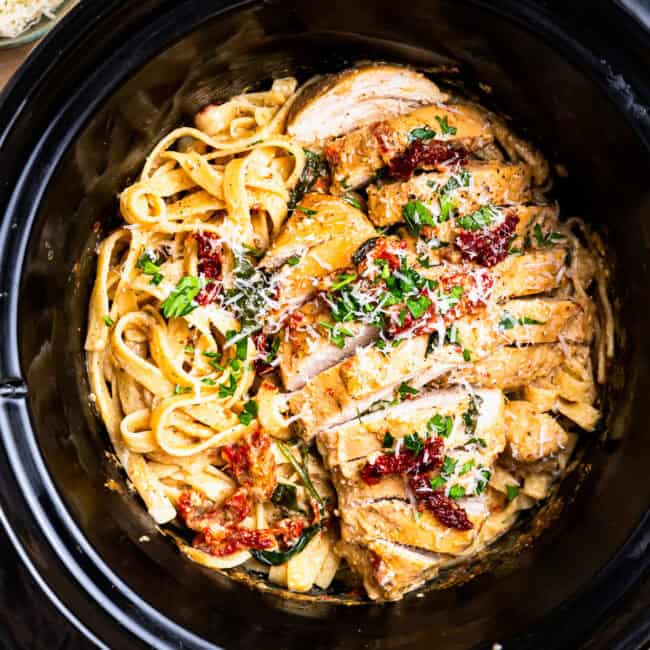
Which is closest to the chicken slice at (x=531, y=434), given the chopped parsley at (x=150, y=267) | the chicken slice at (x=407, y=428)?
the chicken slice at (x=407, y=428)

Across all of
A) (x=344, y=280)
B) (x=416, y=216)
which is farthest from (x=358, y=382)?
(x=416, y=216)

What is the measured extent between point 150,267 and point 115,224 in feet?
1.32

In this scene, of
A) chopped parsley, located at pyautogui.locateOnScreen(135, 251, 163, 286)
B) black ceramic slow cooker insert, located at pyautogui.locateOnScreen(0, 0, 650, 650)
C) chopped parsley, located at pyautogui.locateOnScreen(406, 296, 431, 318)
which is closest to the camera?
black ceramic slow cooker insert, located at pyautogui.locateOnScreen(0, 0, 650, 650)

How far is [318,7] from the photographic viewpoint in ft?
14.1

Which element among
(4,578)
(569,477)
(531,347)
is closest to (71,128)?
(4,578)

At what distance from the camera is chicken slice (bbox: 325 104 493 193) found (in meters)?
4.48

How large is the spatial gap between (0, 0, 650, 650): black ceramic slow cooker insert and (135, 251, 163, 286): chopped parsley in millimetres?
282

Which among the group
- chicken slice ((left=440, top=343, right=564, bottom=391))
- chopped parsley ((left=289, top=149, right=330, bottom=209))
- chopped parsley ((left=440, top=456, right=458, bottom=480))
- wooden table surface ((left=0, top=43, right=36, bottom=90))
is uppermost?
wooden table surface ((left=0, top=43, right=36, bottom=90))

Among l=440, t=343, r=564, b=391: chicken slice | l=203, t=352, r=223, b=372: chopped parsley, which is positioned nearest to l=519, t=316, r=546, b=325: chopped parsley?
l=440, t=343, r=564, b=391: chicken slice

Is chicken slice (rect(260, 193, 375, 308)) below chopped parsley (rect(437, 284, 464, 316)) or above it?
above

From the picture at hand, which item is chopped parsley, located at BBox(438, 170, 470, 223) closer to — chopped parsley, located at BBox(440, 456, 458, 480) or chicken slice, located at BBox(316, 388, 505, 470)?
chicken slice, located at BBox(316, 388, 505, 470)

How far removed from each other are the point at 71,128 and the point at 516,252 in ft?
8.03

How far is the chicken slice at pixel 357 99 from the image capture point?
459 cm

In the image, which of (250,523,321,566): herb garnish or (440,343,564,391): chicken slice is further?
(250,523,321,566): herb garnish
